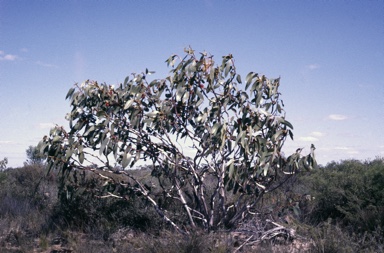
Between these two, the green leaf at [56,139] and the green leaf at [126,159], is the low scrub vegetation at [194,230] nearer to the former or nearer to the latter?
the green leaf at [56,139]

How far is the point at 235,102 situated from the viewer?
20.5ft

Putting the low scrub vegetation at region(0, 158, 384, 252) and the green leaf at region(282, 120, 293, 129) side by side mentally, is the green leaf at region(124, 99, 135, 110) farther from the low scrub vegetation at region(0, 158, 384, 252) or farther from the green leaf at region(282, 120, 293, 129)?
the green leaf at region(282, 120, 293, 129)

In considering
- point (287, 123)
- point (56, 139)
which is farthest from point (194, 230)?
point (56, 139)

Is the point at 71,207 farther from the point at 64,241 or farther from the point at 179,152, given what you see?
the point at 179,152

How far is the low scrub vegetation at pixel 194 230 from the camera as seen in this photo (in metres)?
5.94

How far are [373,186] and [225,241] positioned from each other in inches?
179

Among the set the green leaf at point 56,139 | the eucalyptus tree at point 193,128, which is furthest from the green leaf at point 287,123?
the green leaf at point 56,139

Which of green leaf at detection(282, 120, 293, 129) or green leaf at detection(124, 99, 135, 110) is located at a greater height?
green leaf at detection(124, 99, 135, 110)

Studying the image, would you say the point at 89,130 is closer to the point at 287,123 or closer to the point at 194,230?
the point at 194,230

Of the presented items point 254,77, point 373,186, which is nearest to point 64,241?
point 254,77

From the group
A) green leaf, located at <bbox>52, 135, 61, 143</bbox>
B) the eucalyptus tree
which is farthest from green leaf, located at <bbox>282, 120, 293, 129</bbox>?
green leaf, located at <bbox>52, 135, 61, 143</bbox>

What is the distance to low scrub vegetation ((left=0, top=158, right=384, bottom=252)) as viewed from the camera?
Answer: 5.94 m

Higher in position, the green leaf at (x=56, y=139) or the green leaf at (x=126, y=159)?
the green leaf at (x=56, y=139)

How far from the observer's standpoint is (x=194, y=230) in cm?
599
